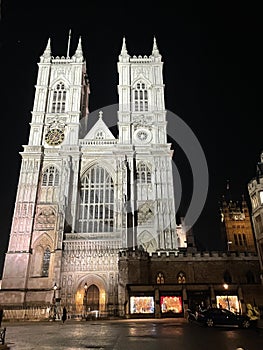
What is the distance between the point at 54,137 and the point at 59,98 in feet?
25.3

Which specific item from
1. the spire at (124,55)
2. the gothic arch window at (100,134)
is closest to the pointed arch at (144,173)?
the gothic arch window at (100,134)

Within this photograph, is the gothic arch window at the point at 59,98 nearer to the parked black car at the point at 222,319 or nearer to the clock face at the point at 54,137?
the clock face at the point at 54,137

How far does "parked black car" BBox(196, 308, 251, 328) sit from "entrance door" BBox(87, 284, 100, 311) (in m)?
19.2

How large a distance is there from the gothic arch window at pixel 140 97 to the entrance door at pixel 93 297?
2689cm

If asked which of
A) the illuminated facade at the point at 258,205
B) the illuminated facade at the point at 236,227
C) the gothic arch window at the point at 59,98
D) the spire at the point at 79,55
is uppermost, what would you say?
the spire at the point at 79,55

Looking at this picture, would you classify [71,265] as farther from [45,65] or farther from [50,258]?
[45,65]

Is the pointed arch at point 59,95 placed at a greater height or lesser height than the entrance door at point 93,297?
greater

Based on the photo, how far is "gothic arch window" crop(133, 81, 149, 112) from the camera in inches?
1829

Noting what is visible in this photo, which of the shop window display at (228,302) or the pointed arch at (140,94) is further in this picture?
the pointed arch at (140,94)

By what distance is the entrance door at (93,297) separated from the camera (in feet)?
107

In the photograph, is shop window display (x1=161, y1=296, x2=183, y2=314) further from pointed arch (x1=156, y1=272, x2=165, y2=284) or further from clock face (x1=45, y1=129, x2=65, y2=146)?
clock face (x1=45, y1=129, x2=65, y2=146)

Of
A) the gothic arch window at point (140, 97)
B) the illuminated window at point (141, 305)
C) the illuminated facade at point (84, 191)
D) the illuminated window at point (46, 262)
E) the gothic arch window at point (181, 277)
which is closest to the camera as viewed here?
the illuminated window at point (141, 305)

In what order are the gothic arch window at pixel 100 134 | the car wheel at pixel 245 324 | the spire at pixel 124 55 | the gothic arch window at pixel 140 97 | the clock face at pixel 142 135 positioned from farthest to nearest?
the spire at pixel 124 55 → the gothic arch window at pixel 140 97 → the gothic arch window at pixel 100 134 → the clock face at pixel 142 135 → the car wheel at pixel 245 324

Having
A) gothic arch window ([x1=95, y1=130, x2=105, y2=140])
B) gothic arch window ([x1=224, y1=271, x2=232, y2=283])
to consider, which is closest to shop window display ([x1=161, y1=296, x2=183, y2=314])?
gothic arch window ([x1=224, y1=271, x2=232, y2=283])
